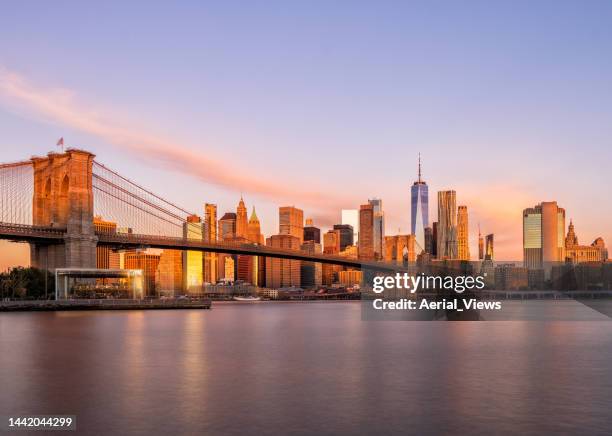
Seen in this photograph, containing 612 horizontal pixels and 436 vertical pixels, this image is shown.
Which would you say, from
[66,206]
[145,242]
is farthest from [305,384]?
[66,206]

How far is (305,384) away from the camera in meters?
22.4

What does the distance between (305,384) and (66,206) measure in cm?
5654

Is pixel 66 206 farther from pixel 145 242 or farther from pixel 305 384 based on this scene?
pixel 305 384

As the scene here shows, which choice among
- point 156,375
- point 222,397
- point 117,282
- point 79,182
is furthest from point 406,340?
point 117,282

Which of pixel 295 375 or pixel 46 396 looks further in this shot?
pixel 295 375

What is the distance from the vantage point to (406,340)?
39.6m

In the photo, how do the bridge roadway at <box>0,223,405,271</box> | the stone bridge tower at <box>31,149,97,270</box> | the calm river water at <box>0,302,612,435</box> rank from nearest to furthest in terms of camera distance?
the calm river water at <box>0,302,612,435</box>, the bridge roadway at <box>0,223,405,271</box>, the stone bridge tower at <box>31,149,97,270</box>

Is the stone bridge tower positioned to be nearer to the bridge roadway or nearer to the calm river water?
the bridge roadway

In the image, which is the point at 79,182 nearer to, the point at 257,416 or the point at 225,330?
the point at 225,330

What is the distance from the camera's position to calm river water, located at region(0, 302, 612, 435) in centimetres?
1673

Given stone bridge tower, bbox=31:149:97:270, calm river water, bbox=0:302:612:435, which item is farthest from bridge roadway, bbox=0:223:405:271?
calm river water, bbox=0:302:612:435

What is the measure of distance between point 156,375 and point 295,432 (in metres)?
9.73

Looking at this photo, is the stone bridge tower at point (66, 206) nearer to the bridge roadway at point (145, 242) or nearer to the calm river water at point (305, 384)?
the bridge roadway at point (145, 242)

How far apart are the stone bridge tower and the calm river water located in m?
32.1
